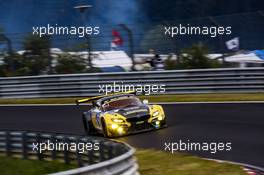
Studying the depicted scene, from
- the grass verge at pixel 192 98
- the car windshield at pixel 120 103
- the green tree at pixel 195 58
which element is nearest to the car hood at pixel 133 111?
the car windshield at pixel 120 103

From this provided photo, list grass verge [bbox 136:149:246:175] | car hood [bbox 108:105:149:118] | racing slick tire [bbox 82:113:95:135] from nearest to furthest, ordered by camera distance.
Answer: grass verge [bbox 136:149:246:175]
car hood [bbox 108:105:149:118]
racing slick tire [bbox 82:113:95:135]

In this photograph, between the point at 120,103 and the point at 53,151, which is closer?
the point at 53,151

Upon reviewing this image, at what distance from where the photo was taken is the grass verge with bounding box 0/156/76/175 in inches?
451

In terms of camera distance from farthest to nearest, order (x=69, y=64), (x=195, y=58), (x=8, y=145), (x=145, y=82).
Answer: (x=69, y=64)
(x=195, y=58)
(x=145, y=82)
(x=8, y=145)

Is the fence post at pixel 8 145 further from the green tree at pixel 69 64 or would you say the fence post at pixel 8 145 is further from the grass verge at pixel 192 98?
the green tree at pixel 69 64

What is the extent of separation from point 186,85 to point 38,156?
9284mm

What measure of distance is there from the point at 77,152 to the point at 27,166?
6.57 feet

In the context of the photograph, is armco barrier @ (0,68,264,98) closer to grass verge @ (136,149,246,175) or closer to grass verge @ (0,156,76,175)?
grass verge @ (136,149,246,175)

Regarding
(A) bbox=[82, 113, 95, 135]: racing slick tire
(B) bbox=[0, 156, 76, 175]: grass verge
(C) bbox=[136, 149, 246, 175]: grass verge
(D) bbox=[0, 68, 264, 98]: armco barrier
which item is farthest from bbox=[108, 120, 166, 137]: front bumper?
(D) bbox=[0, 68, 264, 98]: armco barrier

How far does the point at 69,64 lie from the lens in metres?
24.6

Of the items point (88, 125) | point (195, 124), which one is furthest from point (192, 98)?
point (88, 125)

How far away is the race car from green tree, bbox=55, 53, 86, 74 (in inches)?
369

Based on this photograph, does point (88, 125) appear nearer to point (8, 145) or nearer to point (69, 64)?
point (8, 145)

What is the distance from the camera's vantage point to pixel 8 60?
24703mm
